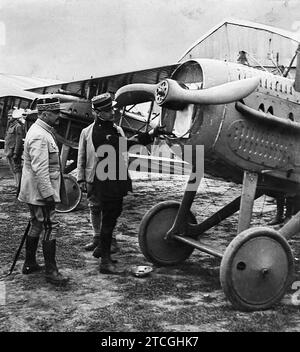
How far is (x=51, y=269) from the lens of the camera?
14.6ft

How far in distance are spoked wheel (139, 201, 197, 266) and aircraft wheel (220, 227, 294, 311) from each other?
1271 millimetres

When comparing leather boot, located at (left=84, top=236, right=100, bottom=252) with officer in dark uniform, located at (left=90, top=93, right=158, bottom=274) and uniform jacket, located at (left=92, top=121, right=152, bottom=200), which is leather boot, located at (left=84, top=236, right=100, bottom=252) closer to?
officer in dark uniform, located at (left=90, top=93, right=158, bottom=274)

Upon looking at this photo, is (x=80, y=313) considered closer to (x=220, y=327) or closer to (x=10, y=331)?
(x=10, y=331)

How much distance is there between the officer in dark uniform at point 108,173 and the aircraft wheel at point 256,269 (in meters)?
1.43

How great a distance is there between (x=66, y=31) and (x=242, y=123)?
43.5 metres

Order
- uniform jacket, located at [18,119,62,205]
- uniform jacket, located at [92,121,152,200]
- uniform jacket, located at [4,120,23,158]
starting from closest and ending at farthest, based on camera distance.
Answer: uniform jacket, located at [18,119,62,205], uniform jacket, located at [92,121,152,200], uniform jacket, located at [4,120,23,158]

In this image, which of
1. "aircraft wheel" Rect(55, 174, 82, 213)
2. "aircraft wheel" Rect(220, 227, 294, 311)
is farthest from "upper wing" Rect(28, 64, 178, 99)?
"aircraft wheel" Rect(220, 227, 294, 311)

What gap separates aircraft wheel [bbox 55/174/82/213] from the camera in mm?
8109

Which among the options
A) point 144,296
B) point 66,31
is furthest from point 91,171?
point 66,31

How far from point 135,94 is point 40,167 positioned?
112 centimetres

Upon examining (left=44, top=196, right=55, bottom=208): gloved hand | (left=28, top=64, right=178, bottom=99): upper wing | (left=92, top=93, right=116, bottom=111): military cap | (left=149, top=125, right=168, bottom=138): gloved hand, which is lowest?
(left=44, top=196, right=55, bottom=208): gloved hand

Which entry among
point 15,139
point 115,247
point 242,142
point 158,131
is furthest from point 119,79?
point 242,142

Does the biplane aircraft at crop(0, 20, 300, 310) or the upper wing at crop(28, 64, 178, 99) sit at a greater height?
the upper wing at crop(28, 64, 178, 99)

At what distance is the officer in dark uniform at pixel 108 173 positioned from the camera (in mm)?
4664
